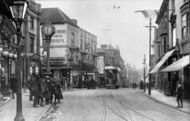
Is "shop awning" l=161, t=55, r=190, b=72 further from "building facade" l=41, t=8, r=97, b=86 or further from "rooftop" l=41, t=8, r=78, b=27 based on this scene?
"rooftop" l=41, t=8, r=78, b=27

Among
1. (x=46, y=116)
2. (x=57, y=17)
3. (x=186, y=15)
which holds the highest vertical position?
(x=57, y=17)

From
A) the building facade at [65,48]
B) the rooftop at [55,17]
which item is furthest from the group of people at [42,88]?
the rooftop at [55,17]

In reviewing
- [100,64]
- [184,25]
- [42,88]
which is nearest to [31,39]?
[184,25]

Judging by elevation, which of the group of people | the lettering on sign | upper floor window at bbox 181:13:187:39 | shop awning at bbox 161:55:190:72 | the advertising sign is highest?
the lettering on sign

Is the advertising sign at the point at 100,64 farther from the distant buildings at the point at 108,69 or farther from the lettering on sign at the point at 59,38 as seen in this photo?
the lettering on sign at the point at 59,38

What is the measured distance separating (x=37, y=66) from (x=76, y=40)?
12402 millimetres

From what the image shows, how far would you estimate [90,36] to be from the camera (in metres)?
57.1

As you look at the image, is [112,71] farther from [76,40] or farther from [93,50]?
[93,50]

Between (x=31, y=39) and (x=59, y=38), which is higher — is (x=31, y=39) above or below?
below

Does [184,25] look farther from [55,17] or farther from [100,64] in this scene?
[100,64]

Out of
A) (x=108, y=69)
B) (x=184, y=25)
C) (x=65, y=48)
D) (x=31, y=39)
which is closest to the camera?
(x=184, y=25)

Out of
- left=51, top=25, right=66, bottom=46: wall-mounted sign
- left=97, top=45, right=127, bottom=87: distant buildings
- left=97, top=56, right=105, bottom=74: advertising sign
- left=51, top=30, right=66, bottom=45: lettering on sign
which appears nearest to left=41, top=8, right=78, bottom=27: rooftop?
left=51, top=25, right=66, bottom=46: wall-mounted sign

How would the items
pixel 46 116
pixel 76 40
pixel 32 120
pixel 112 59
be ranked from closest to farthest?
pixel 32 120, pixel 46 116, pixel 76 40, pixel 112 59

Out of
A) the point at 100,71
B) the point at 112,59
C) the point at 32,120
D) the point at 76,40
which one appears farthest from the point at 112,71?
the point at 112,59
